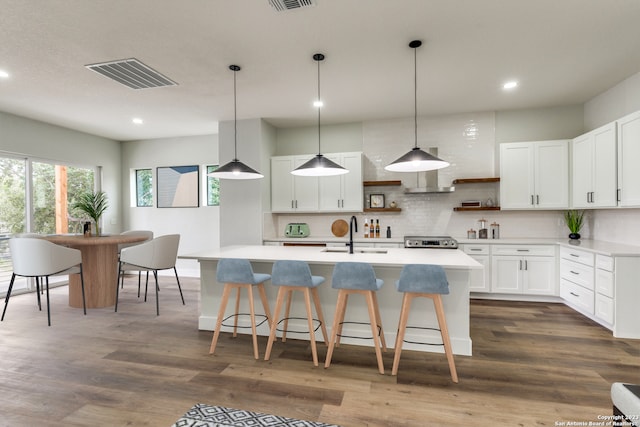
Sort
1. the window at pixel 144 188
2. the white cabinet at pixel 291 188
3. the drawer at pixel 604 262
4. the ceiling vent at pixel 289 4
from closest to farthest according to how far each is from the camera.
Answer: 1. the ceiling vent at pixel 289 4
2. the drawer at pixel 604 262
3. the white cabinet at pixel 291 188
4. the window at pixel 144 188

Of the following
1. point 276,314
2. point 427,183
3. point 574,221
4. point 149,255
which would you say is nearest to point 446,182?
point 427,183

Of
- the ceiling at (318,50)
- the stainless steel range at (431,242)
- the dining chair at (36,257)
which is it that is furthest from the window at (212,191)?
the stainless steel range at (431,242)

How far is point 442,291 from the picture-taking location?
8.11ft

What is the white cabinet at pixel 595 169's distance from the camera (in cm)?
374

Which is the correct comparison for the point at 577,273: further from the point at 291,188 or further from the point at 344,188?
the point at 291,188

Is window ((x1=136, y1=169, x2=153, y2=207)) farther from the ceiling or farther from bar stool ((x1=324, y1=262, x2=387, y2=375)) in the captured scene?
bar stool ((x1=324, y1=262, x2=387, y2=375))

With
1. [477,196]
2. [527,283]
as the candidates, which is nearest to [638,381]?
[527,283]

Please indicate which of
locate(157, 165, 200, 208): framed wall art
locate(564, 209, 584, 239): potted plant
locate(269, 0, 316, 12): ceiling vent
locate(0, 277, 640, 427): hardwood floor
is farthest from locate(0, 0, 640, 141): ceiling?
locate(0, 277, 640, 427): hardwood floor

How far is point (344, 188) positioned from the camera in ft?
17.6

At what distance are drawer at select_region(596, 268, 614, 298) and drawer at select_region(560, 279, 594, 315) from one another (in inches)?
7.0

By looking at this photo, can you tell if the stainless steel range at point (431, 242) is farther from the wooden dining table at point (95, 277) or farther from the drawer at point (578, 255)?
the wooden dining table at point (95, 277)

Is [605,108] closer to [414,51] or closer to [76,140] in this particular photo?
[414,51]

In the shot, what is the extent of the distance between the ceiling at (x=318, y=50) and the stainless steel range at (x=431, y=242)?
190cm

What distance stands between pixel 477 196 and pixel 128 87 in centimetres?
507
